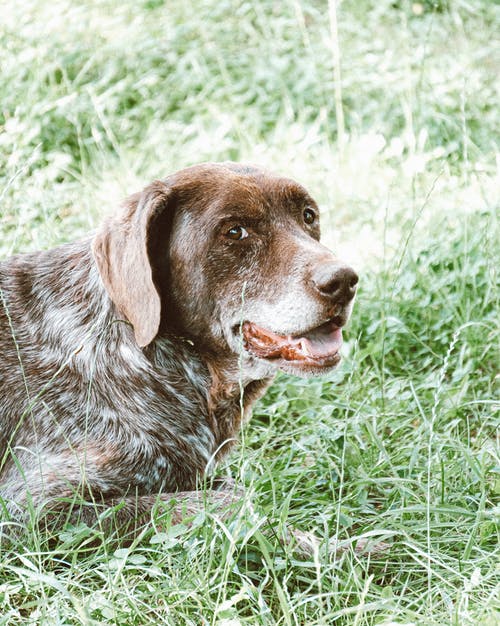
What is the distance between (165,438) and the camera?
11.2 ft

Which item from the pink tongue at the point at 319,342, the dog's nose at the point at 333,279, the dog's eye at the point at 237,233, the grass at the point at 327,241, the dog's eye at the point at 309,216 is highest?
the dog's eye at the point at 237,233

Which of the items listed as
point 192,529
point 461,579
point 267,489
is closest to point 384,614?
point 461,579

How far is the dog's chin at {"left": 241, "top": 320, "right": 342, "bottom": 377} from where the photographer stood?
340 cm

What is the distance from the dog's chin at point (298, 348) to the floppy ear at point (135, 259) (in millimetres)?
374

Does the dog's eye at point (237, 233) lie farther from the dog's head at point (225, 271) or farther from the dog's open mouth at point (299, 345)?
the dog's open mouth at point (299, 345)

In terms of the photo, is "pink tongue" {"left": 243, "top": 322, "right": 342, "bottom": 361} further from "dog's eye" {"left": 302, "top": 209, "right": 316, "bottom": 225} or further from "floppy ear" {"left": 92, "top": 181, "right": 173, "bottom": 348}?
"dog's eye" {"left": 302, "top": 209, "right": 316, "bottom": 225}

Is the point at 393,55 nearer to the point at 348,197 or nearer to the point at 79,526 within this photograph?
the point at 348,197

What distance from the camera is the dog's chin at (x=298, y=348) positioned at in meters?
3.40

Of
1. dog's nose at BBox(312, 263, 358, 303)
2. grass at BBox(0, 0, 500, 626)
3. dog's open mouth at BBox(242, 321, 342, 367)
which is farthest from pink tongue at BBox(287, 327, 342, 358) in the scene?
grass at BBox(0, 0, 500, 626)

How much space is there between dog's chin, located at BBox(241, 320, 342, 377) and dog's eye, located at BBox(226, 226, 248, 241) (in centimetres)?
31

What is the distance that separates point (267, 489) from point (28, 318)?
1095 millimetres

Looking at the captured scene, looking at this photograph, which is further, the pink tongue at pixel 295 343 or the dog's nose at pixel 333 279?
the pink tongue at pixel 295 343

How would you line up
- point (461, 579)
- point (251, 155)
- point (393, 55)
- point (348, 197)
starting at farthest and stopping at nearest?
point (393, 55), point (251, 155), point (348, 197), point (461, 579)

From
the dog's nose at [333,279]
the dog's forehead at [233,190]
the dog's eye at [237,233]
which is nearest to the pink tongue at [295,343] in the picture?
the dog's nose at [333,279]
